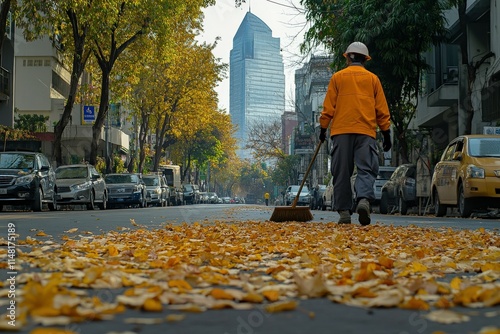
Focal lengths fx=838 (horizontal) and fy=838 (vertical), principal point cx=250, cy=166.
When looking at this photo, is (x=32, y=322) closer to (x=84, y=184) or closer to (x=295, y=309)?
(x=295, y=309)

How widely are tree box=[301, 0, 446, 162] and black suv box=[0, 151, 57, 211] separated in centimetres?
940

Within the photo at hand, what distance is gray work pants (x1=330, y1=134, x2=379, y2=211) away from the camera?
10836 mm

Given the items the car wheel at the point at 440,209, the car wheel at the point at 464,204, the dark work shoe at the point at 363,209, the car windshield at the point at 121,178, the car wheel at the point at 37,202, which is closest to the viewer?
the dark work shoe at the point at 363,209

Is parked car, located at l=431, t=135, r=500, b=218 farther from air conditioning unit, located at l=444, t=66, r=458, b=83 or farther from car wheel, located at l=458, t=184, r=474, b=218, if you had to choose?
air conditioning unit, located at l=444, t=66, r=458, b=83

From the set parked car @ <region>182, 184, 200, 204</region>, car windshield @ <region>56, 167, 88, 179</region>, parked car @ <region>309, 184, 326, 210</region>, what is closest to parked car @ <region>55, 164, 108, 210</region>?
car windshield @ <region>56, 167, 88, 179</region>

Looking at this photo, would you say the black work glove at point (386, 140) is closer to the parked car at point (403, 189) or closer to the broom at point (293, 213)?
the broom at point (293, 213)

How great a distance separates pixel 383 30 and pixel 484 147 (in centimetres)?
1111

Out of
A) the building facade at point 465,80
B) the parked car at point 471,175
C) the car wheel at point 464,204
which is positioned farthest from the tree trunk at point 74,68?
the car wheel at point 464,204

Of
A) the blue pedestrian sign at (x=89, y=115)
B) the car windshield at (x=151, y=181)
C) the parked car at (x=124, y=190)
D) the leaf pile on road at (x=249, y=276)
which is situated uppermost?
the blue pedestrian sign at (x=89, y=115)

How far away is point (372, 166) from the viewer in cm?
1092

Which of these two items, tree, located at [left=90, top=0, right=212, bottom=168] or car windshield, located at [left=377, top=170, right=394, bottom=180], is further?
car windshield, located at [left=377, top=170, right=394, bottom=180]

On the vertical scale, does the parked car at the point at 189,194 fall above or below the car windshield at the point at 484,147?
below

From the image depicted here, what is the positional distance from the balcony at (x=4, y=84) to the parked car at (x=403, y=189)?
1775 centimetres

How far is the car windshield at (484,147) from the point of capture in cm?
1747
